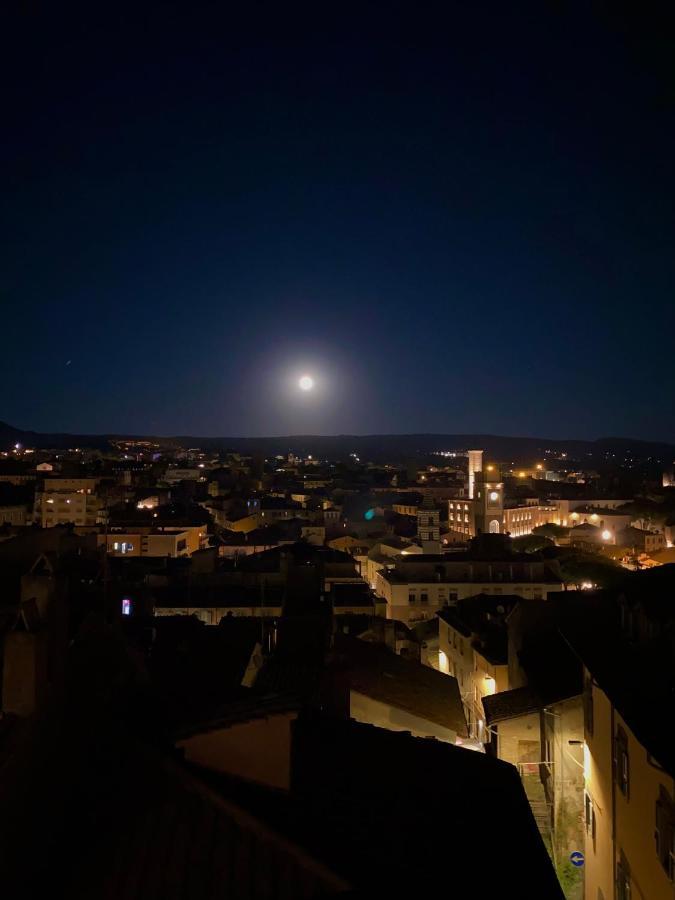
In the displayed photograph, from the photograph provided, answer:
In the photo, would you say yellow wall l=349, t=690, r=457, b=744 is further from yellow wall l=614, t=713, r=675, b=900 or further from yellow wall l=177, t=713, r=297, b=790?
yellow wall l=177, t=713, r=297, b=790

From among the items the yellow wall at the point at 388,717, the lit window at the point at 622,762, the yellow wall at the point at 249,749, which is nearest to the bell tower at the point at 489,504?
the yellow wall at the point at 388,717

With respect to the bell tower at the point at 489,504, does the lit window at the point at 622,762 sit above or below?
above

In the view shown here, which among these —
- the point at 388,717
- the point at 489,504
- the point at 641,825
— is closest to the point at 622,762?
the point at 641,825

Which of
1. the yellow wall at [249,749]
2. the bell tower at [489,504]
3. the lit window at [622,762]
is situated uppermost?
the yellow wall at [249,749]

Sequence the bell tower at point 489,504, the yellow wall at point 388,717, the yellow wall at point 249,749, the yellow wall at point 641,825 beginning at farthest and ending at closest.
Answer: the bell tower at point 489,504, the yellow wall at point 388,717, the yellow wall at point 641,825, the yellow wall at point 249,749

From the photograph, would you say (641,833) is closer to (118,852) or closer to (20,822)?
(118,852)

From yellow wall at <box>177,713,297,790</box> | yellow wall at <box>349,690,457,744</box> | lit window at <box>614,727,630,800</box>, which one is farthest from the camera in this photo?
yellow wall at <box>349,690,457,744</box>

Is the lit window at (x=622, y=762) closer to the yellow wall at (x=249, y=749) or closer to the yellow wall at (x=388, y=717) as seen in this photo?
the yellow wall at (x=388, y=717)

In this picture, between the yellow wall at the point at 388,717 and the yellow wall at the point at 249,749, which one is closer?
the yellow wall at the point at 249,749

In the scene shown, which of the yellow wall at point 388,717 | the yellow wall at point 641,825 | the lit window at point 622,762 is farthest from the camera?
the yellow wall at point 388,717

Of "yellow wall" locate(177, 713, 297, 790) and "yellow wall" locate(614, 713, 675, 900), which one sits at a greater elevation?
"yellow wall" locate(177, 713, 297, 790)

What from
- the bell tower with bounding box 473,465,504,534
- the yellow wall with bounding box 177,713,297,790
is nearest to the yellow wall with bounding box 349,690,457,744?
the yellow wall with bounding box 177,713,297,790

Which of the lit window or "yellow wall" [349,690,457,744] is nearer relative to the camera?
the lit window

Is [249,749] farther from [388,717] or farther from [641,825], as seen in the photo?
[388,717]
